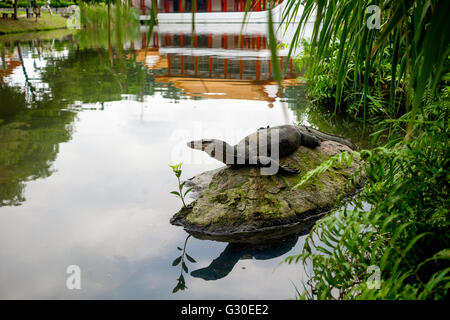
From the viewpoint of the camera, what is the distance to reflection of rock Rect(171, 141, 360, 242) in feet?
14.0

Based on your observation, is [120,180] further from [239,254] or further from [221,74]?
[221,74]

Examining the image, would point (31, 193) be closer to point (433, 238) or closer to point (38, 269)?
point (38, 269)

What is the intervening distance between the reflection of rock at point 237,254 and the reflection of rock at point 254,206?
5.0 inches

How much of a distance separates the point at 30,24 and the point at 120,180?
35.4 m

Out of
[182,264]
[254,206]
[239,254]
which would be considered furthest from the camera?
[254,206]

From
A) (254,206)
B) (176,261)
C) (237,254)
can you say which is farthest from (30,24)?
(237,254)

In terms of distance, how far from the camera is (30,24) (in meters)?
35.0

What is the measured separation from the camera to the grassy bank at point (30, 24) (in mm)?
31844

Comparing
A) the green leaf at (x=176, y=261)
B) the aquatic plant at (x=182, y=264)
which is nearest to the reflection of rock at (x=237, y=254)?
the aquatic plant at (x=182, y=264)

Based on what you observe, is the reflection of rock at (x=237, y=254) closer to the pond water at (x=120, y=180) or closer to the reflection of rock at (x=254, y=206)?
the pond water at (x=120, y=180)

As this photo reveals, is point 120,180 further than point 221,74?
No

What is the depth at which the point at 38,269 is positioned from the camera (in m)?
3.67
